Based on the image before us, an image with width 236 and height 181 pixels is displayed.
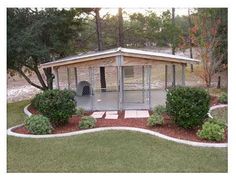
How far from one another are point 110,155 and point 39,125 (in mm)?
2899

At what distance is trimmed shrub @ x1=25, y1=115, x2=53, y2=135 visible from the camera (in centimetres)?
1013

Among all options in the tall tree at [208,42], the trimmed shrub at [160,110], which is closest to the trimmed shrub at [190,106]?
the trimmed shrub at [160,110]

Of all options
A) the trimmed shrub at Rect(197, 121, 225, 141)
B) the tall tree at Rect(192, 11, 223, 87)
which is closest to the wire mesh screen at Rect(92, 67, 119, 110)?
the trimmed shrub at Rect(197, 121, 225, 141)

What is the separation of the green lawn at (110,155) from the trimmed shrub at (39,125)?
0.59m

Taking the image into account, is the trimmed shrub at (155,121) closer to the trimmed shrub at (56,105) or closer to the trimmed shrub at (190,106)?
the trimmed shrub at (190,106)

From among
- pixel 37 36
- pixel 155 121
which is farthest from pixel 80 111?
pixel 37 36

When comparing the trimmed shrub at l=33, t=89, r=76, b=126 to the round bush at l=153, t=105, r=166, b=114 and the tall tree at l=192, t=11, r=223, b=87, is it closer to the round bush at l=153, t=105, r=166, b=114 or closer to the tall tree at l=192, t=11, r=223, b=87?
the round bush at l=153, t=105, r=166, b=114

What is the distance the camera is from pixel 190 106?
970cm

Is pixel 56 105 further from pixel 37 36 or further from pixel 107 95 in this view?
pixel 107 95

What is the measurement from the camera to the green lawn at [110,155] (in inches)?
292
